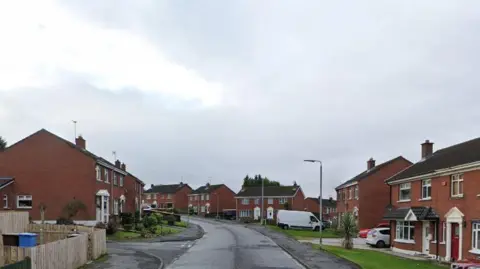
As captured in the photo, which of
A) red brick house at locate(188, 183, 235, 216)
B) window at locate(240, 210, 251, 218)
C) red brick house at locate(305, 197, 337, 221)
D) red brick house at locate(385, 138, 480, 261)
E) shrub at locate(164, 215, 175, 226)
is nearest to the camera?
red brick house at locate(385, 138, 480, 261)

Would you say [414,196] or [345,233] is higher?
[414,196]

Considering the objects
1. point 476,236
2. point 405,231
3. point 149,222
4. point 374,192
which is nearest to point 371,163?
point 374,192

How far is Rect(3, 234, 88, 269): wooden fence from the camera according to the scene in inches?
667

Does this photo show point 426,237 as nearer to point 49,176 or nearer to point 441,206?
point 441,206

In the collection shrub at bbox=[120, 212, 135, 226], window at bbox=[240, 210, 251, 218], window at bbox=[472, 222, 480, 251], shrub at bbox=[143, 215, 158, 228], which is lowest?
window at bbox=[240, 210, 251, 218]

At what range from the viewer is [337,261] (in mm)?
27047

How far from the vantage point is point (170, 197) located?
135 meters

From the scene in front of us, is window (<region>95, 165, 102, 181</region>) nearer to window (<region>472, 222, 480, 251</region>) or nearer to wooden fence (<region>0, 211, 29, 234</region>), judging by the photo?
wooden fence (<region>0, 211, 29, 234</region>)

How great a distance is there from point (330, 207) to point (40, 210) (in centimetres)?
8300

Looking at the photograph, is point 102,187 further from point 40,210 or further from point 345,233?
point 345,233


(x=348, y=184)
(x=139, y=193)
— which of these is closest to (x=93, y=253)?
(x=348, y=184)

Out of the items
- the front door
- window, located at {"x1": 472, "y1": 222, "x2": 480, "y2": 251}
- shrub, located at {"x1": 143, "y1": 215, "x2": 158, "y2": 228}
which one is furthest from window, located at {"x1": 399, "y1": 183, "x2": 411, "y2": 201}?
shrub, located at {"x1": 143, "y1": 215, "x2": 158, "y2": 228}

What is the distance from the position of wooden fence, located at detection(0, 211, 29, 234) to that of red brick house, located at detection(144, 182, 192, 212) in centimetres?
10826

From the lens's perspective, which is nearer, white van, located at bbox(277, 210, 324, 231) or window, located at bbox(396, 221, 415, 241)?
window, located at bbox(396, 221, 415, 241)
